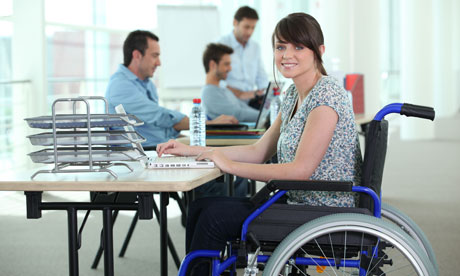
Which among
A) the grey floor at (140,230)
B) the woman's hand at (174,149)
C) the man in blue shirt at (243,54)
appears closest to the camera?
the woman's hand at (174,149)

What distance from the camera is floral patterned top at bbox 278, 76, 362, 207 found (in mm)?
2152

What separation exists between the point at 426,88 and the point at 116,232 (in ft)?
21.0

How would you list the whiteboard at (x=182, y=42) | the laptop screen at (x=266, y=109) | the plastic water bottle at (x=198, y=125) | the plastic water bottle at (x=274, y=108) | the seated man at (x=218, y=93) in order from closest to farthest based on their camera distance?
the plastic water bottle at (x=198, y=125) < the laptop screen at (x=266, y=109) < the plastic water bottle at (x=274, y=108) < the seated man at (x=218, y=93) < the whiteboard at (x=182, y=42)

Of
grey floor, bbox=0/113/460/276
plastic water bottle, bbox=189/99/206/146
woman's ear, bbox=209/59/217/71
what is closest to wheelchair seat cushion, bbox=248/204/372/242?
plastic water bottle, bbox=189/99/206/146

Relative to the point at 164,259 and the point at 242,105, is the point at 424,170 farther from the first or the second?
the point at 164,259

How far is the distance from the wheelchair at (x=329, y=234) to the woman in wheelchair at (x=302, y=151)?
6 cm

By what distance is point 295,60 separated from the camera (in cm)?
229

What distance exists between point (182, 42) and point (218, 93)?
2.40 meters

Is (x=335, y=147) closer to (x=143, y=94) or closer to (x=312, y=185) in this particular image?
(x=312, y=185)

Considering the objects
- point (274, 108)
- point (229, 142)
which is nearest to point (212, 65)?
point (274, 108)

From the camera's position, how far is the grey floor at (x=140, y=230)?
3.52 metres

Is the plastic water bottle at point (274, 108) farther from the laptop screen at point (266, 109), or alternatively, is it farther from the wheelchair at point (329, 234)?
the wheelchair at point (329, 234)

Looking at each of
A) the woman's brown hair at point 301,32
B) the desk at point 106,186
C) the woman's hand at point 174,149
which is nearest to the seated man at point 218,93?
the woman's hand at point 174,149

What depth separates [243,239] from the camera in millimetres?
2025
